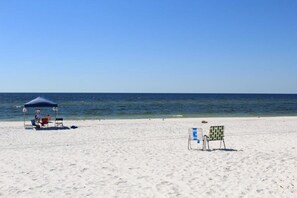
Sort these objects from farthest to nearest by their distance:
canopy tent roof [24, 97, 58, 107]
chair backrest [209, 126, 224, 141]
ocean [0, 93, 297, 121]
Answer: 1. ocean [0, 93, 297, 121]
2. canopy tent roof [24, 97, 58, 107]
3. chair backrest [209, 126, 224, 141]

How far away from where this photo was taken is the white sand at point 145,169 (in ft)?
22.4

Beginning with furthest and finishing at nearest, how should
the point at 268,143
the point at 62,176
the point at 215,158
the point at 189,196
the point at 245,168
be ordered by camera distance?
the point at 268,143
the point at 215,158
the point at 245,168
the point at 62,176
the point at 189,196

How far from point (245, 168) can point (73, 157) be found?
4.59 m

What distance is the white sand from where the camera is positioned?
6840 millimetres

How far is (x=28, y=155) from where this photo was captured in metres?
10.6

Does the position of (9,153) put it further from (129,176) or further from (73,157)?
(129,176)

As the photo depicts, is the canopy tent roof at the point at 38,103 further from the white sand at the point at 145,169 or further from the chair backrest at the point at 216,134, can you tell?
the chair backrest at the point at 216,134

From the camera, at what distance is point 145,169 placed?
8664mm

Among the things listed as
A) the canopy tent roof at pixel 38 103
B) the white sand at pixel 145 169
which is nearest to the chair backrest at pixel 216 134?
the white sand at pixel 145 169

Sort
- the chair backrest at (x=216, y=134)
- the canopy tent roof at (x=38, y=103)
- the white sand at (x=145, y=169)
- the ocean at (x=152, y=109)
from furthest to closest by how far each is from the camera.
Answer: the ocean at (x=152, y=109) < the canopy tent roof at (x=38, y=103) < the chair backrest at (x=216, y=134) < the white sand at (x=145, y=169)

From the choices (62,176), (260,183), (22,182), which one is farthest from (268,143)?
(22,182)

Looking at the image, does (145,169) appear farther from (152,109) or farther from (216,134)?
(152,109)

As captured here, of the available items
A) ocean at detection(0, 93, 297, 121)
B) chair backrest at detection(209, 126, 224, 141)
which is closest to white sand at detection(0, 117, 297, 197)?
chair backrest at detection(209, 126, 224, 141)

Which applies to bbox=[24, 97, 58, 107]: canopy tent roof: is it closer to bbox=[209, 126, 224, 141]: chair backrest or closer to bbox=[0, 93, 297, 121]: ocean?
bbox=[209, 126, 224, 141]: chair backrest
